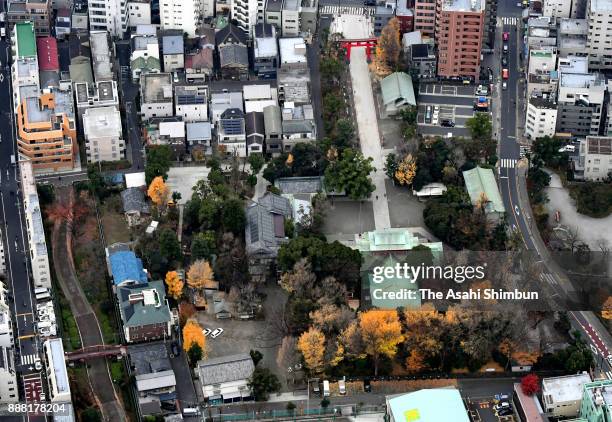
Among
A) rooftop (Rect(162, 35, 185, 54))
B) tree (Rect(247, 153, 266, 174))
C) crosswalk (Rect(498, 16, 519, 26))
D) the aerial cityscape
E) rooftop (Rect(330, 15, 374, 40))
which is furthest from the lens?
crosswalk (Rect(498, 16, 519, 26))

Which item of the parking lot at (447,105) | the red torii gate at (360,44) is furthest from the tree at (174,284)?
the red torii gate at (360,44)

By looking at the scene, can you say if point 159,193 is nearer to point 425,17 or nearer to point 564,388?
point 425,17

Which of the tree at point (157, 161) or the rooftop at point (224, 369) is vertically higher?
the tree at point (157, 161)

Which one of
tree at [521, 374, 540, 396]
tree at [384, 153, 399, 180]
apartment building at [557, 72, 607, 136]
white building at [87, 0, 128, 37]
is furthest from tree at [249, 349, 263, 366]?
white building at [87, 0, 128, 37]

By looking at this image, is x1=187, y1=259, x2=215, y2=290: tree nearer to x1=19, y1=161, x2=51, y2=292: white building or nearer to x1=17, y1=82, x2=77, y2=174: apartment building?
x1=19, y1=161, x2=51, y2=292: white building

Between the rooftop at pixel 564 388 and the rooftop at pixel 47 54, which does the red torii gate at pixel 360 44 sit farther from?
the rooftop at pixel 564 388

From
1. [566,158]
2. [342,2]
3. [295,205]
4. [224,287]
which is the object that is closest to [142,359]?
[224,287]
